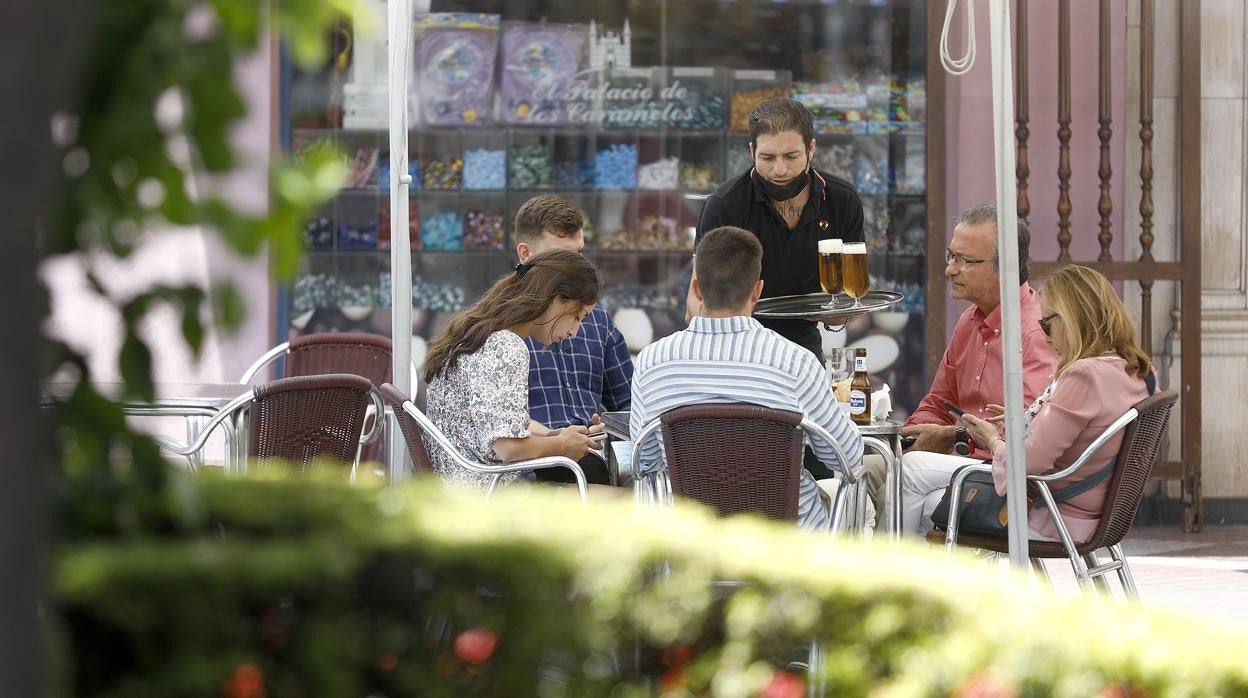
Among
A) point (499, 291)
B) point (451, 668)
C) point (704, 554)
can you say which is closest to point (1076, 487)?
point (499, 291)

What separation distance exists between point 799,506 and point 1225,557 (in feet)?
11.8

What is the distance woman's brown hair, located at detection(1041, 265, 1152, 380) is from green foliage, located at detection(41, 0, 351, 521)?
3.68 metres

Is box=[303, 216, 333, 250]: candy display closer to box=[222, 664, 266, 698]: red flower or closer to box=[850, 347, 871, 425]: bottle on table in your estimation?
box=[850, 347, 871, 425]: bottle on table

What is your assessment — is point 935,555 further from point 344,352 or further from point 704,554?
point 344,352

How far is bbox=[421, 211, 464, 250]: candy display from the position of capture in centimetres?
840

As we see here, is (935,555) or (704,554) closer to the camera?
(704,554)

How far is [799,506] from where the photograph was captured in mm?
4441

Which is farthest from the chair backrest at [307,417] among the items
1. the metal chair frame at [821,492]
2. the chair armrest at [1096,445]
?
the chair armrest at [1096,445]

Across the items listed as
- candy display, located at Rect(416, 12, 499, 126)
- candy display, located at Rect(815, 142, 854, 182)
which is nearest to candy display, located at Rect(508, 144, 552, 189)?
candy display, located at Rect(416, 12, 499, 126)

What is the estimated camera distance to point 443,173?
27.5 feet

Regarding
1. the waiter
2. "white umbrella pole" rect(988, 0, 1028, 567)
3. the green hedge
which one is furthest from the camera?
the waiter

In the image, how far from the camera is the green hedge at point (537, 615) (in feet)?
6.20

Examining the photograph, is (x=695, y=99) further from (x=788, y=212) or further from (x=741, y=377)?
Answer: (x=741, y=377)

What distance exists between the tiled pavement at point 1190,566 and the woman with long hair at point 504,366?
2.04 meters
